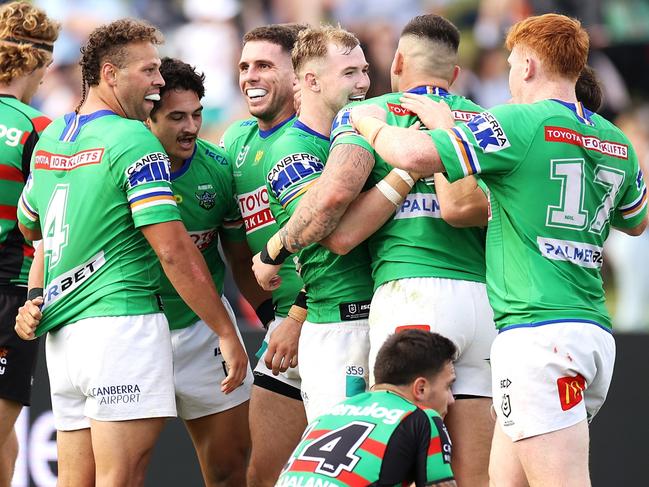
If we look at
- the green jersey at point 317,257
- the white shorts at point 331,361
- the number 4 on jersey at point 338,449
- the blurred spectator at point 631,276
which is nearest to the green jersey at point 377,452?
the number 4 on jersey at point 338,449

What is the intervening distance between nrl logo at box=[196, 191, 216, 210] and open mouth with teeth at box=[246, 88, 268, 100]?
0.64 meters

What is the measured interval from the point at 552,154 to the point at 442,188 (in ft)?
1.82

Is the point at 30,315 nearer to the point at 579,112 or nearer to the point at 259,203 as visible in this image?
the point at 259,203

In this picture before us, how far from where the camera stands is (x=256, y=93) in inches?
251

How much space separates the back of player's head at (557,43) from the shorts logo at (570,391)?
1.31m

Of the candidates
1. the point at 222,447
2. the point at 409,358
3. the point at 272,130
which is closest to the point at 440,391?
the point at 409,358

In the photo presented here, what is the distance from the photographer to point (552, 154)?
4719 millimetres

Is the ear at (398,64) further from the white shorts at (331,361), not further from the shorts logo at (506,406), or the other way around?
the shorts logo at (506,406)

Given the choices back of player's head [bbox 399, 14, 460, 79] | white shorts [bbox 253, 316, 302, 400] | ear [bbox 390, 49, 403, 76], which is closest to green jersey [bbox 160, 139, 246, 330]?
white shorts [bbox 253, 316, 302, 400]

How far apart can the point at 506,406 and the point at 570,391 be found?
27cm

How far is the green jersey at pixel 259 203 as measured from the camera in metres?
6.18

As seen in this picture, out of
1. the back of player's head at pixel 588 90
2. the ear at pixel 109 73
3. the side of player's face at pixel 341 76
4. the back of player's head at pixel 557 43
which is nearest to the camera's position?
the back of player's head at pixel 557 43

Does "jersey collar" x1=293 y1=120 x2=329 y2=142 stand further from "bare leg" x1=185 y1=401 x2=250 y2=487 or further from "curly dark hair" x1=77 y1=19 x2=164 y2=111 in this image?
"bare leg" x1=185 y1=401 x2=250 y2=487

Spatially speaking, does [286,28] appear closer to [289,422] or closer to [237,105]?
[289,422]
